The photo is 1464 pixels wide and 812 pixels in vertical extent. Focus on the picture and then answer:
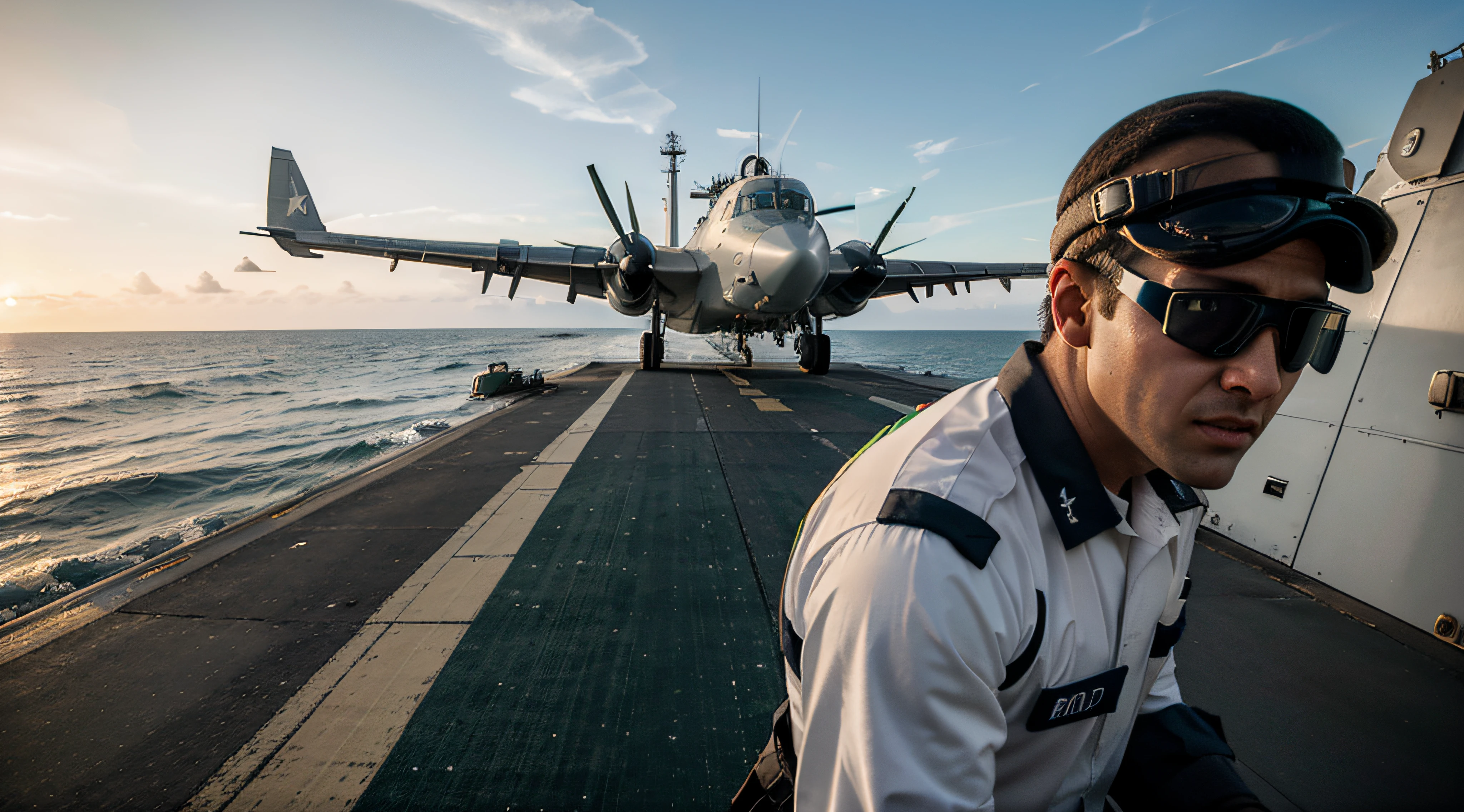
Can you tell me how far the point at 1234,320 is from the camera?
0.85m

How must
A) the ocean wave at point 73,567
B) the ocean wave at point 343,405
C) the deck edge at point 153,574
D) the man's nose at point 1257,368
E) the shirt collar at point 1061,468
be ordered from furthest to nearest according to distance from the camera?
the ocean wave at point 343,405 < the ocean wave at point 73,567 < the deck edge at point 153,574 < the shirt collar at point 1061,468 < the man's nose at point 1257,368

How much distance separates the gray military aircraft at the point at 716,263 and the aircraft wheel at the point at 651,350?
4 centimetres

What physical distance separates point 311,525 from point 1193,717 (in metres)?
5.41

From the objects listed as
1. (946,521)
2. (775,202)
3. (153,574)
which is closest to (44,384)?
(775,202)

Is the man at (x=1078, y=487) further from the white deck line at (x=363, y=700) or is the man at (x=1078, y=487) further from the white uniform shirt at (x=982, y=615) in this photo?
the white deck line at (x=363, y=700)

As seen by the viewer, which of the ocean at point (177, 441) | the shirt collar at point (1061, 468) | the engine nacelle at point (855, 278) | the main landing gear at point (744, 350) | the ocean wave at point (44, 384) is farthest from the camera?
the ocean wave at point (44, 384)

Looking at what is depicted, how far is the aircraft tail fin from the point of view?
1486 cm

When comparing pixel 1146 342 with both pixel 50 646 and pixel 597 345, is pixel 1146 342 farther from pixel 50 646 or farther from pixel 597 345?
pixel 597 345

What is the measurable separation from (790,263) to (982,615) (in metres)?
10.7

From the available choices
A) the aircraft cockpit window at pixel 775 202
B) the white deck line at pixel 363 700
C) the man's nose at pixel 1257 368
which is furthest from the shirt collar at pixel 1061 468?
the aircraft cockpit window at pixel 775 202

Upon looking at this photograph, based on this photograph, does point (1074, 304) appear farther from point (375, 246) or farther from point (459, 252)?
point (375, 246)

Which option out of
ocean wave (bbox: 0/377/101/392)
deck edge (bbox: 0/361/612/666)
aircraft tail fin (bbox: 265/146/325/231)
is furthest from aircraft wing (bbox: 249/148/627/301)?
ocean wave (bbox: 0/377/101/392)

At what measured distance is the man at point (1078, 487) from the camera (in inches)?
27.6

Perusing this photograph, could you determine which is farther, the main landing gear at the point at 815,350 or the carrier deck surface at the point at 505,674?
the main landing gear at the point at 815,350
